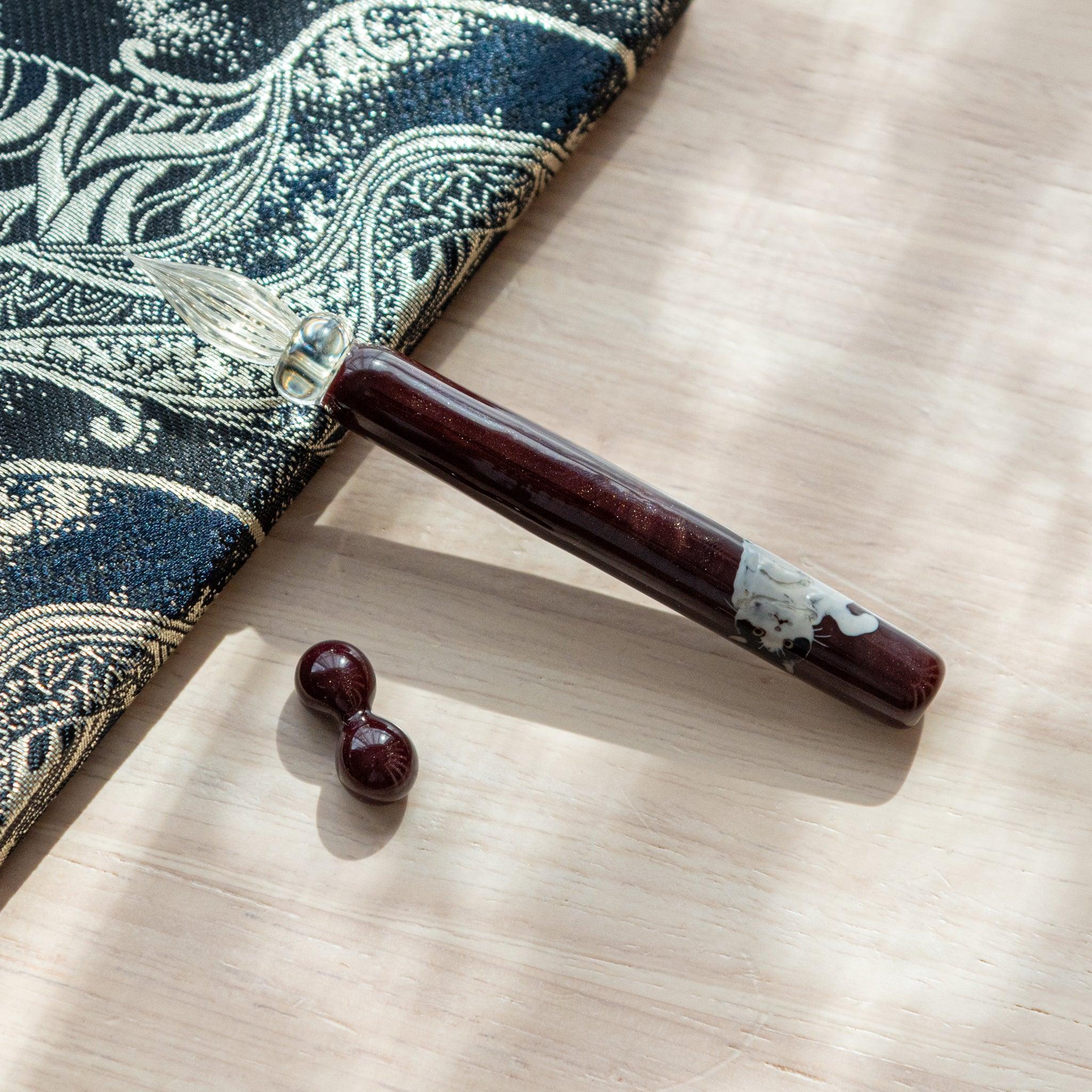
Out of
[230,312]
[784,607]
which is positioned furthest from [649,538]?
[230,312]

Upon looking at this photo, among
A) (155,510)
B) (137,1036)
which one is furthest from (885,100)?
(137,1036)

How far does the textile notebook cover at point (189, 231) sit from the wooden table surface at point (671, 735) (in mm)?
37

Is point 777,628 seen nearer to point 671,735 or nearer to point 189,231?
point 671,735

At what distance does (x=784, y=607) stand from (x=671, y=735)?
71 mm

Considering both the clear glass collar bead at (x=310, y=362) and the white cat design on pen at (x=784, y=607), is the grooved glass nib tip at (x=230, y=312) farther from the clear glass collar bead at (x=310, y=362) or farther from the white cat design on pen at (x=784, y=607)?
the white cat design on pen at (x=784, y=607)

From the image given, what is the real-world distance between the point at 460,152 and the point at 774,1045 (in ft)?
1.25

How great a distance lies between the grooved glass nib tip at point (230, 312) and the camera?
0.42 m

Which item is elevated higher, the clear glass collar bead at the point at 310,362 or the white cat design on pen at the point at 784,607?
the clear glass collar bead at the point at 310,362

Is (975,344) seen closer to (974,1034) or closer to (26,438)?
(974,1034)

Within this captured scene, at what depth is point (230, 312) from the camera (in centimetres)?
42

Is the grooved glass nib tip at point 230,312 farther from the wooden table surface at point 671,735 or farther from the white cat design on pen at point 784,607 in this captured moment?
the white cat design on pen at point 784,607

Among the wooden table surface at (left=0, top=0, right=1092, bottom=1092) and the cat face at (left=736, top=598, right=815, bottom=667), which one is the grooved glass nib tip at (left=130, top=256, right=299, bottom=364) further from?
the cat face at (left=736, top=598, right=815, bottom=667)

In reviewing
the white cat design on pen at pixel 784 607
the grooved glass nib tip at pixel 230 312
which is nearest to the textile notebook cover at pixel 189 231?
the grooved glass nib tip at pixel 230 312

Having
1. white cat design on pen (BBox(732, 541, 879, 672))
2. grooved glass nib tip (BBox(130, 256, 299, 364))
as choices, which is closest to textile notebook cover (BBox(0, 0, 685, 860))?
grooved glass nib tip (BBox(130, 256, 299, 364))
